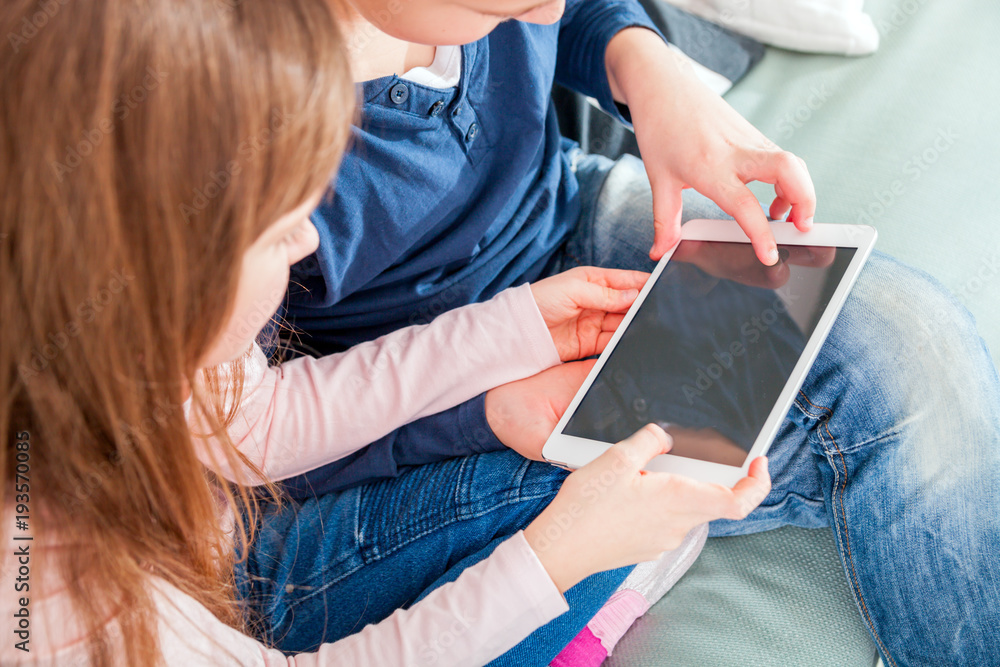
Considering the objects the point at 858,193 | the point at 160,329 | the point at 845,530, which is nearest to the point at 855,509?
the point at 845,530

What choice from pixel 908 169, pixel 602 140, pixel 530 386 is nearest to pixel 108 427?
pixel 530 386

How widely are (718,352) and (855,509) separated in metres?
0.18

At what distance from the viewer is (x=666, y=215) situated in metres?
0.71

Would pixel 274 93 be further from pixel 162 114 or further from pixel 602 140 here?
pixel 602 140

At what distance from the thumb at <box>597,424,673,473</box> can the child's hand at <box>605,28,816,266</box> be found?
211 mm

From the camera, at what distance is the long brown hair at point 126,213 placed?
1.22 feet

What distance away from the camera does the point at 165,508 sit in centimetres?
51

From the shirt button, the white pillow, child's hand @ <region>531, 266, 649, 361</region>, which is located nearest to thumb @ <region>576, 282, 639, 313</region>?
child's hand @ <region>531, 266, 649, 361</region>
